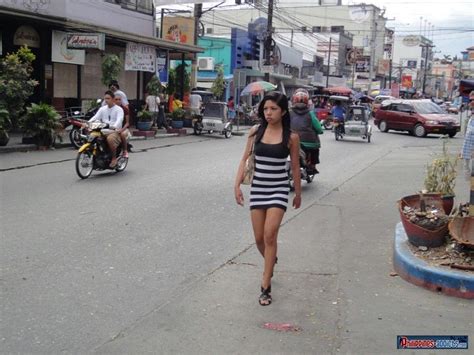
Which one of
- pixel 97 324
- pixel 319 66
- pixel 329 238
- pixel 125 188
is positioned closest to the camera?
pixel 97 324

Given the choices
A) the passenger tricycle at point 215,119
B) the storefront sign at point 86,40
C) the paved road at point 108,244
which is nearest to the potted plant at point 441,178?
the paved road at point 108,244

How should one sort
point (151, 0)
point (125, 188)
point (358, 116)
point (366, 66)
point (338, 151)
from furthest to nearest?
point (366, 66), point (151, 0), point (358, 116), point (338, 151), point (125, 188)

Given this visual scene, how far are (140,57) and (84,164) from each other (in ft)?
41.5

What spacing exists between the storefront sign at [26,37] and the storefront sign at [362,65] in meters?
60.0

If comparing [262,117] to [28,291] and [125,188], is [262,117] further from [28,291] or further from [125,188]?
[125,188]

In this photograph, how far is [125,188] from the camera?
10.3 metres

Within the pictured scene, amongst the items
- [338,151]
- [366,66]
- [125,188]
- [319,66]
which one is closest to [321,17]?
[366,66]

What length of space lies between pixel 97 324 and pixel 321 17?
82487 mm

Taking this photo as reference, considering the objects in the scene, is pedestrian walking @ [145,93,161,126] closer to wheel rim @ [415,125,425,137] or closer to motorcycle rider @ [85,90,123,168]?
motorcycle rider @ [85,90,123,168]

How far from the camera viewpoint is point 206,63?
4053cm

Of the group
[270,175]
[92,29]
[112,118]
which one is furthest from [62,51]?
[270,175]

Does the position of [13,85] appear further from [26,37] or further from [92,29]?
[92,29]

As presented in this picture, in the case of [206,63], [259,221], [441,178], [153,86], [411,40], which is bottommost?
→ [259,221]

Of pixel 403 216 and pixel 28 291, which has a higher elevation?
pixel 403 216
